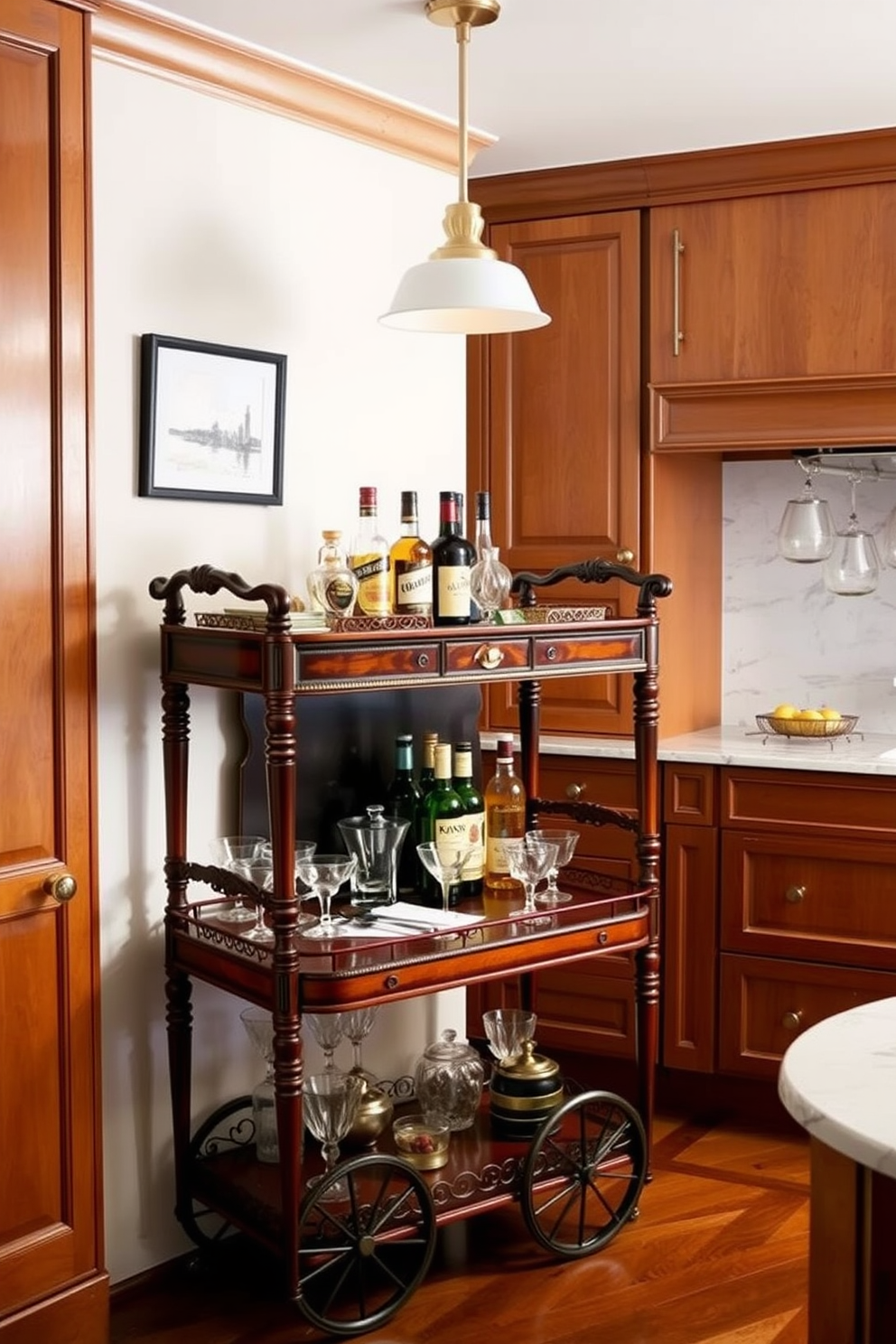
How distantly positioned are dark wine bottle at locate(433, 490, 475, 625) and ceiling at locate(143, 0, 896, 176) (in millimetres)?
874

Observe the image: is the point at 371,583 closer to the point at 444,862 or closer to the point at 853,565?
the point at 444,862

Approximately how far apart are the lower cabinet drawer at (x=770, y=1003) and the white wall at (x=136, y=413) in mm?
883

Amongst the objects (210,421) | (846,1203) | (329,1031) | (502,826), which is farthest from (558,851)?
(846,1203)

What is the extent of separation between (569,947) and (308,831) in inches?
21.4

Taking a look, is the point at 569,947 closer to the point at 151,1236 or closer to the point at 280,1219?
the point at 280,1219

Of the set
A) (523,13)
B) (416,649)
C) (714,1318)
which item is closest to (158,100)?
(523,13)

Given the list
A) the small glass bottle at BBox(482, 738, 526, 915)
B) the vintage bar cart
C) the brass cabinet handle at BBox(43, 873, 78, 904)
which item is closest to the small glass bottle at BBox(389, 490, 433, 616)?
the vintage bar cart

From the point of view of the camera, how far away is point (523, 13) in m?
2.67

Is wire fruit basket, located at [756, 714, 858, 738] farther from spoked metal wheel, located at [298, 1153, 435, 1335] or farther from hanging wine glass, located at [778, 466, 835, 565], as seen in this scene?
spoked metal wheel, located at [298, 1153, 435, 1335]

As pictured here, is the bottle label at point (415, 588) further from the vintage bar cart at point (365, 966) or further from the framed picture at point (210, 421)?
the framed picture at point (210, 421)

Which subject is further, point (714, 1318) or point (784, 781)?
point (784, 781)

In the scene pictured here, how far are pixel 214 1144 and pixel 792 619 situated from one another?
2.15 metres

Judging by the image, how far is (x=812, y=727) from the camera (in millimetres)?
3719

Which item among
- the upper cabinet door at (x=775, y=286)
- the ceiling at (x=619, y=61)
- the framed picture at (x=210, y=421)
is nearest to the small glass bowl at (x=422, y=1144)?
the framed picture at (x=210, y=421)
